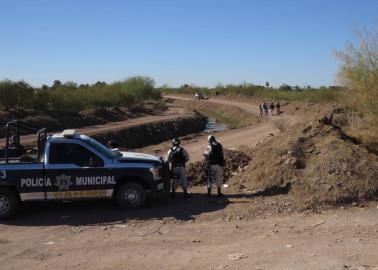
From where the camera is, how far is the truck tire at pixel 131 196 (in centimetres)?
1236

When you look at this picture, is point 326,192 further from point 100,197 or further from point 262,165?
point 100,197

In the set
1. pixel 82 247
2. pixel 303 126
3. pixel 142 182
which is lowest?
pixel 82 247

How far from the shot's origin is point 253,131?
33312 mm

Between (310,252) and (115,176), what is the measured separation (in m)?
5.10

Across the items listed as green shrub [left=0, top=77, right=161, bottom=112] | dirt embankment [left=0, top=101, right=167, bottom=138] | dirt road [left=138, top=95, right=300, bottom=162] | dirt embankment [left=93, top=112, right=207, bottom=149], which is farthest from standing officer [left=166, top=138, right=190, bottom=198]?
green shrub [left=0, top=77, right=161, bottom=112]

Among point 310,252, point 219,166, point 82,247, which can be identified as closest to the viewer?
point 310,252

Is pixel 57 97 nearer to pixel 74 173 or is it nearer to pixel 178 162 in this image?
pixel 178 162

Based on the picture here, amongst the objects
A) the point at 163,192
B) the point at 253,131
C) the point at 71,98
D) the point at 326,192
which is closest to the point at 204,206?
the point at 163,192

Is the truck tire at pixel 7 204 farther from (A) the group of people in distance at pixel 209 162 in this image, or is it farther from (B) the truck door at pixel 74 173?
(A) the group of people in distance at pixel 209 162

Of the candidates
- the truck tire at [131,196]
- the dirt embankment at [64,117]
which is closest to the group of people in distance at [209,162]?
the truck tire at [131,196]

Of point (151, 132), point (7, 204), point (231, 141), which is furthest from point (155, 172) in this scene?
point (151, 132)

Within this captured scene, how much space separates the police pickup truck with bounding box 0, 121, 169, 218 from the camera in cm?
1188

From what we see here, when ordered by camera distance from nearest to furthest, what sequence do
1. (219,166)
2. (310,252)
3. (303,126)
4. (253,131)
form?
1. (310,252)
2. (219,166)
3. (303,126)
4. (253,131)

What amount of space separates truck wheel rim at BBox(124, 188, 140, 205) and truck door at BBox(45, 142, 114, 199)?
1.58ft
